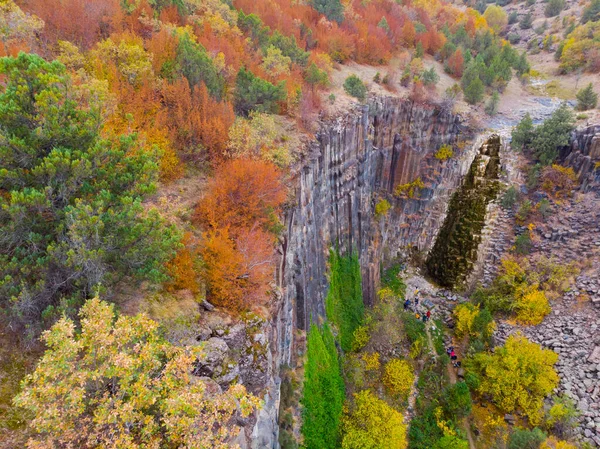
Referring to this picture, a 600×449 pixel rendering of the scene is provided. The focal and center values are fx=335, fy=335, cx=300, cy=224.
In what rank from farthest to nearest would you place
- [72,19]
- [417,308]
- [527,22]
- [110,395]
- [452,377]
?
Answer: [527,22]
[417,308]
[452,377]
[72,19]
[110,395]

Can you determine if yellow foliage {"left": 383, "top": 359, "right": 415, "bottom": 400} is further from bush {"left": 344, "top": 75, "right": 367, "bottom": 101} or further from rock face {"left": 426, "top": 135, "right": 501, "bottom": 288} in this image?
bush {"left": 344, "top": 75, "right": 367, "bottom": 101}

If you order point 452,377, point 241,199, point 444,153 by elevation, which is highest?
point 444,153

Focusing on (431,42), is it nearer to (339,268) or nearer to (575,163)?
(575,163)

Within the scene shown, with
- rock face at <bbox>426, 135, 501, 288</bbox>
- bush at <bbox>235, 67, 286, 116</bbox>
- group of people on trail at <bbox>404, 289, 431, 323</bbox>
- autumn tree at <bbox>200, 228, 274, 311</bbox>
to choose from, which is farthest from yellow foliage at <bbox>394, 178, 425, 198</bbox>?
autumn tree at <bbox>200, 228, 274, 311</bbox>

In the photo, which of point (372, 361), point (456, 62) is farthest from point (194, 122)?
point (456, 62)

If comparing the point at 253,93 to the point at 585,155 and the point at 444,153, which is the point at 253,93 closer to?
the point at 444,153

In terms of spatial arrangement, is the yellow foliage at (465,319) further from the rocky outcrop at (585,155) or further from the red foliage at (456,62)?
the red foliage at (456,62)
